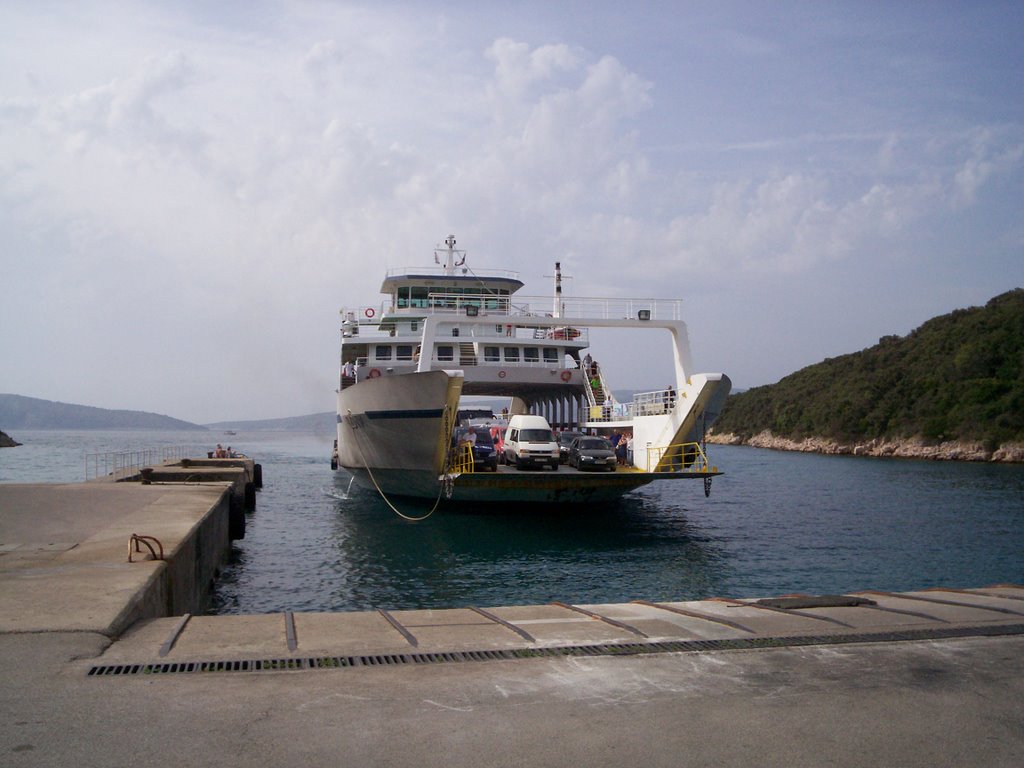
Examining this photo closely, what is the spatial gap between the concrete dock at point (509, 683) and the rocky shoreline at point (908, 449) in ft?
177

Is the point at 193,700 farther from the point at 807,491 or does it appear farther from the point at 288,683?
the point at 807,491

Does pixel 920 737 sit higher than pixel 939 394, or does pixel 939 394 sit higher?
pixel 939 394

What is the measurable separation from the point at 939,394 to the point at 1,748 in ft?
241

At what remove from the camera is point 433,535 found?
21453 mm

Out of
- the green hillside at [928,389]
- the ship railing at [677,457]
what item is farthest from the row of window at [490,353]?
the green hillside at [928,389]

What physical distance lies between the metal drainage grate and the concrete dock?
0.9 inches

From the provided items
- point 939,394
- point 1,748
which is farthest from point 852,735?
point 939,394

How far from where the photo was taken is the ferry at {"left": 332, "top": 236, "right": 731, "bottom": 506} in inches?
867

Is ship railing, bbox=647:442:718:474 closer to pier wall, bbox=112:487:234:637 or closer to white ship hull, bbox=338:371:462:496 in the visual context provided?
white ship hull, bbox=338:371:462:496

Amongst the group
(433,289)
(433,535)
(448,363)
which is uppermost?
(433,289)

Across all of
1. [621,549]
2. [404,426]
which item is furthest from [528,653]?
[404,426]

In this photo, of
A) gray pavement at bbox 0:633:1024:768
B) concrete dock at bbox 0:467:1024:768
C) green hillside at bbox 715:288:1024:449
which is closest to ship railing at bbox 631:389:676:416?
concrete dock at bbox 0:467:1024:768

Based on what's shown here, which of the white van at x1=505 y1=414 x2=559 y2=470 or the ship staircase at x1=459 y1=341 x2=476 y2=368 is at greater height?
the ship staircase at x1=459 y1=341 x2=476 y2=368

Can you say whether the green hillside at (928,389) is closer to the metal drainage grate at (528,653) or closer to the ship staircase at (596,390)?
the ship staircase at (596,390)
